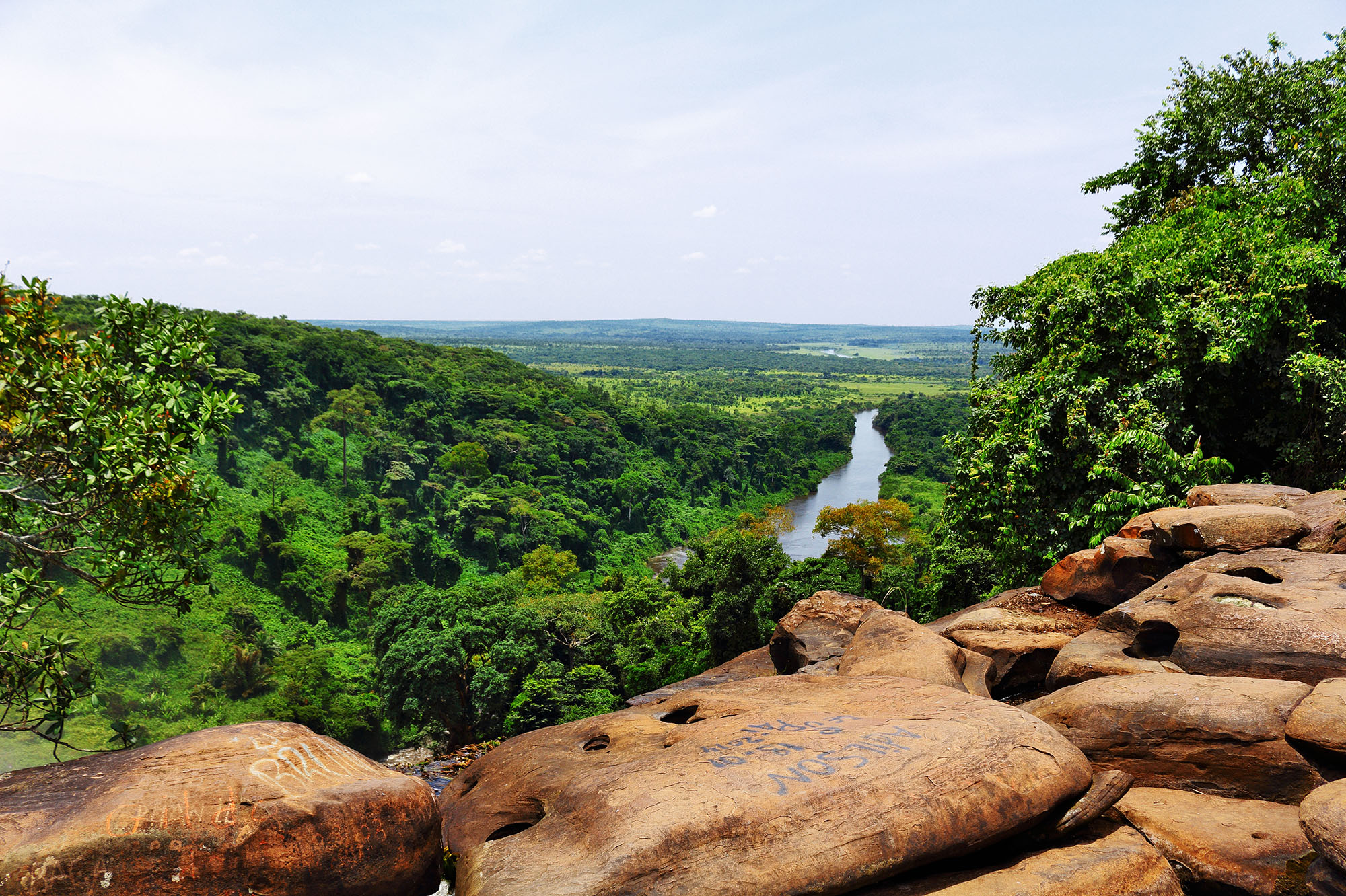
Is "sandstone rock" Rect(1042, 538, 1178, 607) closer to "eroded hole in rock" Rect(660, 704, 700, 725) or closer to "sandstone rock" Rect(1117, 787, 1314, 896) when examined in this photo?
"sandstone rock" Rect(1117, 787, 1314, 896)

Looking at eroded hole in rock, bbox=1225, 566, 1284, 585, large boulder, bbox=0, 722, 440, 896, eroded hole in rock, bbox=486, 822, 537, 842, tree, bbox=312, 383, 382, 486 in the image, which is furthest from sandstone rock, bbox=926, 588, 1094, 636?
tree, bbox=312, 383, 382, 486

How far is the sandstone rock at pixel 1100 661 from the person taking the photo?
9305mm

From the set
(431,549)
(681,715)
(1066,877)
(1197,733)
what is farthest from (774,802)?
(431,549)

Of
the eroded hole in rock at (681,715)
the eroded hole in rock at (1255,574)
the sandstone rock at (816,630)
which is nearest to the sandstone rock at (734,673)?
the sandstone rock at (816,630)

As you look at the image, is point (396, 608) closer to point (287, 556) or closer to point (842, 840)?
point (287, 556)

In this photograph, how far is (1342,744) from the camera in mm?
6586

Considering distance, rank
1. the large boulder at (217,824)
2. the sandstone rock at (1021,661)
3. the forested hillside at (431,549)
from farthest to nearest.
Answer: the forested hillside at (431,549) → the sandstone rock at (1021,661) → the large boulder at (217,824)

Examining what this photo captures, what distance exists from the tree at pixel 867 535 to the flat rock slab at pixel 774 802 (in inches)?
1590

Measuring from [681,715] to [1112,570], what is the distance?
26.6ft

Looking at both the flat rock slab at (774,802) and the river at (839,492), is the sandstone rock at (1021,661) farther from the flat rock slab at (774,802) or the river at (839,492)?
the river at (839,492)

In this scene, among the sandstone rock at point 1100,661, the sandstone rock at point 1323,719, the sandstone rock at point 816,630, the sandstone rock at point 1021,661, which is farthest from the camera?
the sandstone rock at point 816,630

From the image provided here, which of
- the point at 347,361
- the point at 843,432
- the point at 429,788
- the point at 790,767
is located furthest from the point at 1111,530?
the point at 843,432

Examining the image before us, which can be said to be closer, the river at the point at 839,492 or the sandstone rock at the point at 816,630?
the sandstone rock at the point at 816,630

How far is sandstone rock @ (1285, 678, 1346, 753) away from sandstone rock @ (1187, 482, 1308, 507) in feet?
20.7
